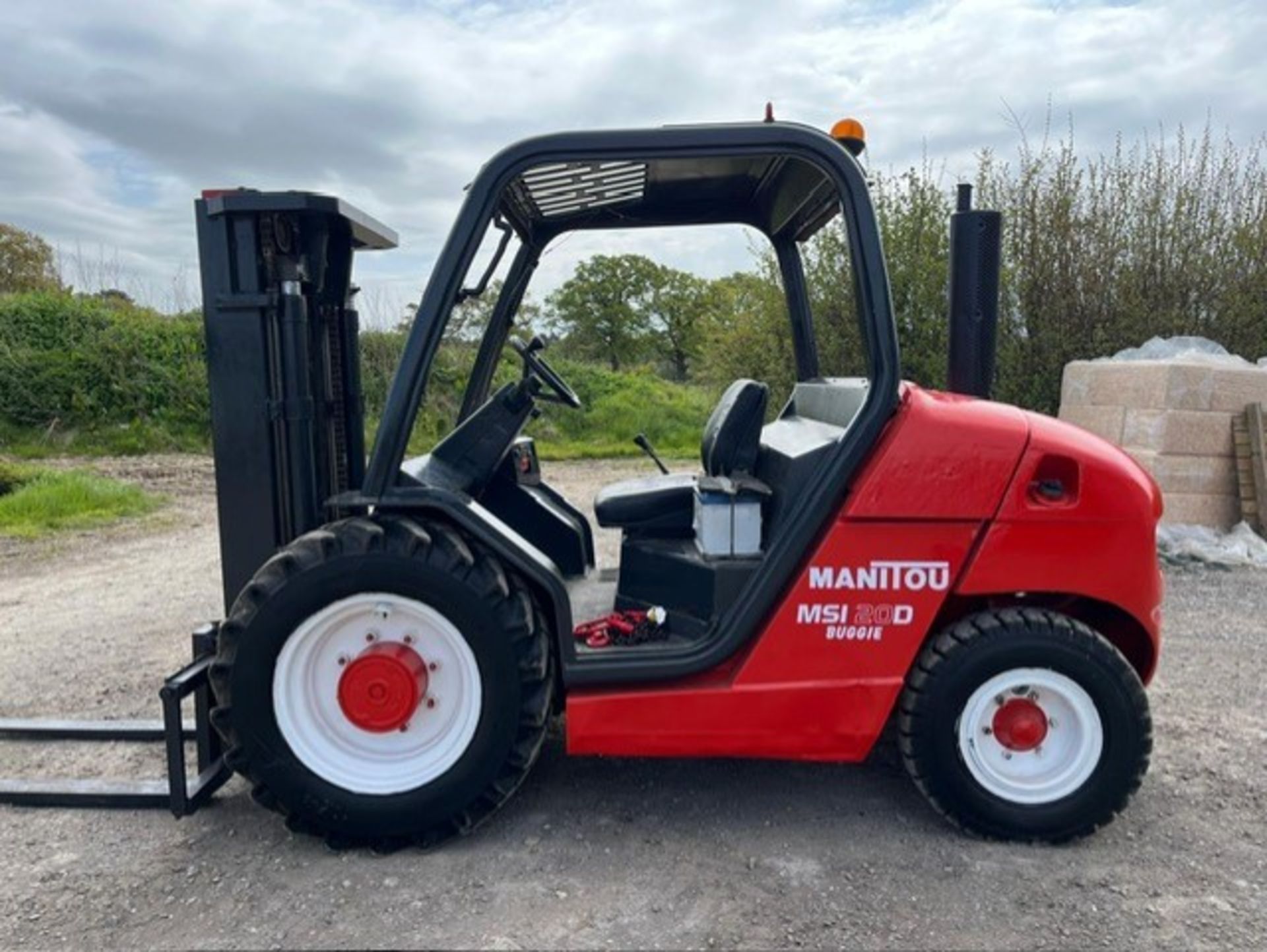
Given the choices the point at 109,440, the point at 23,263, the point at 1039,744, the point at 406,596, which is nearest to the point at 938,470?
the point at 1039,744

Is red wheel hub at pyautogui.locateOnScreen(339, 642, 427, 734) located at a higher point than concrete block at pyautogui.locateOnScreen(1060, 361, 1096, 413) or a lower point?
lower

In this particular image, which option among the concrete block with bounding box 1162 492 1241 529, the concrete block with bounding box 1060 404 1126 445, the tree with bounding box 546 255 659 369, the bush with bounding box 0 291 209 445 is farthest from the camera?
the bush with bounding box 0 291 209 445

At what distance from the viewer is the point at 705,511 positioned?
3.34 meters

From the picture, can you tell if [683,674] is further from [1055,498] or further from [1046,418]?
Answer: [1046,418]

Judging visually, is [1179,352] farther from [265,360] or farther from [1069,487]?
[265,360]

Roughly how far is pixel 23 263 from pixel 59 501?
50.3ft

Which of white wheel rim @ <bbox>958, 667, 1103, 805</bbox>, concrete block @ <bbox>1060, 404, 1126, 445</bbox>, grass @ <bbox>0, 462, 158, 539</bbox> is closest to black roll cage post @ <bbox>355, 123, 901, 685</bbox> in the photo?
white wheel rim @ <bbox>958, 667, 1103, 805</bbox>

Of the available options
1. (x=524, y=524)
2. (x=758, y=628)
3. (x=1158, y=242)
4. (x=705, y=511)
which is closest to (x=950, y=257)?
(x=705, y=511)

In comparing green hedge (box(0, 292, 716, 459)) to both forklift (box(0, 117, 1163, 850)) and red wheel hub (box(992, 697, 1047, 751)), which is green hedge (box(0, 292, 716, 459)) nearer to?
forklift (box(0, 117, 1163, 850))

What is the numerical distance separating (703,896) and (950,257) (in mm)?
2363

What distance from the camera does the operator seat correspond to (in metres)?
3.66

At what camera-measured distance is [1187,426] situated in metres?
7.55

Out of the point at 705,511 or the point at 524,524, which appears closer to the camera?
the point at 705,511

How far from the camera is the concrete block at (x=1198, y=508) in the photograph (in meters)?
7.71
